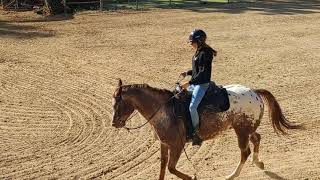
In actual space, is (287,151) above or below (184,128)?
below

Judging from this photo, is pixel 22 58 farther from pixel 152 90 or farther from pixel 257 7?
pixel 257 7

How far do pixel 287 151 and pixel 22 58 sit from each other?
473 inches

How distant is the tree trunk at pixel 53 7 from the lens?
93.2 ft

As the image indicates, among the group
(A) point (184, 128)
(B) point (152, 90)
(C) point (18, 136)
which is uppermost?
(B) point (152, 90)

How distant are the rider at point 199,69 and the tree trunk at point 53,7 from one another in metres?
20.8

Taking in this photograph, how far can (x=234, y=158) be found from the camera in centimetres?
1076

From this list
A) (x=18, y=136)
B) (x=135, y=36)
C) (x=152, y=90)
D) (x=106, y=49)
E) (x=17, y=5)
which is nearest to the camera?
(x=152, y=90)

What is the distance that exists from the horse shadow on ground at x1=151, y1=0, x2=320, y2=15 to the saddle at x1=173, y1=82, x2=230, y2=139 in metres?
21.7

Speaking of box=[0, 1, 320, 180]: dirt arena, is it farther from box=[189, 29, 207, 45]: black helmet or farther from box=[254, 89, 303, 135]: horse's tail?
box=[189, 29, 207, 45]: black helmet

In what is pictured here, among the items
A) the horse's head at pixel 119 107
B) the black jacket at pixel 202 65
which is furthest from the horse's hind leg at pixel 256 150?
the horse's head at pixel 119 107

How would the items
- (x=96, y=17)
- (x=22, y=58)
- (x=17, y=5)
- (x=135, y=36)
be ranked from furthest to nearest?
(x=17, y=5), (x=96, y=17), (x=135, y=36), (x=22, y=58)

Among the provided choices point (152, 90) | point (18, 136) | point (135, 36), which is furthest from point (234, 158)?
point (135, 36)

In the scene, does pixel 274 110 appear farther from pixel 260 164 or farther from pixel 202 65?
pixel 202 65

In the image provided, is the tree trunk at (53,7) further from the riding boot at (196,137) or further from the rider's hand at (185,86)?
the riding boot at (196,137)
